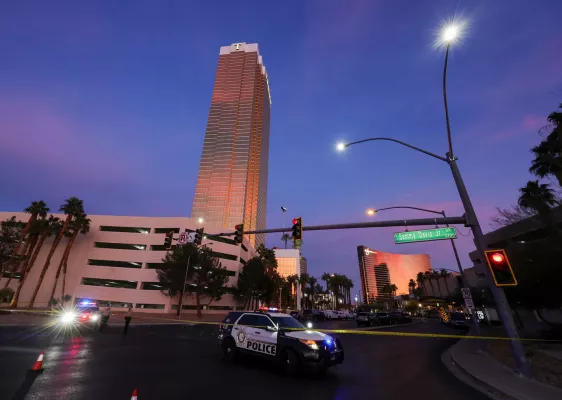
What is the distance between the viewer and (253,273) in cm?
5672

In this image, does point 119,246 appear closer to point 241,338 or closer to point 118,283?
point 118,283

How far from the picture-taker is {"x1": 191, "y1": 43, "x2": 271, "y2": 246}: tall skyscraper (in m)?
132

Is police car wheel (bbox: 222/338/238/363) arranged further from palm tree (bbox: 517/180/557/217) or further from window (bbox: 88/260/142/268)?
window (bbox: 88/260/142/268)

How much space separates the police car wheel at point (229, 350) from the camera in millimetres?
9750

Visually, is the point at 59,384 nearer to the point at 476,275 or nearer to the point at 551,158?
the point at 551,158

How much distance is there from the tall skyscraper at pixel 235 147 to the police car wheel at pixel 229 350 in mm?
112060

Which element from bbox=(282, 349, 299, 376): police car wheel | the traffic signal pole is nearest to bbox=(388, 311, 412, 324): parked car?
the traffic signal pole

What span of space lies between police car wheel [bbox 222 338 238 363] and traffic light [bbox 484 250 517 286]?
29.8 ft

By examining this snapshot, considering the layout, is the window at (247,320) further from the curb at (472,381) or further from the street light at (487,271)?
the street light at (487,271)

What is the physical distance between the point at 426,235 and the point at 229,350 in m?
9.12

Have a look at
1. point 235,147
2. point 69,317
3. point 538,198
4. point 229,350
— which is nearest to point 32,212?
point 69,317

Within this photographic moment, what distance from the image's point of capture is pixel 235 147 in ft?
468

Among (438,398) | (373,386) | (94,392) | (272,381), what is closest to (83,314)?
(94,392)

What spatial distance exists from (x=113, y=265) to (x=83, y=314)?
126ft
